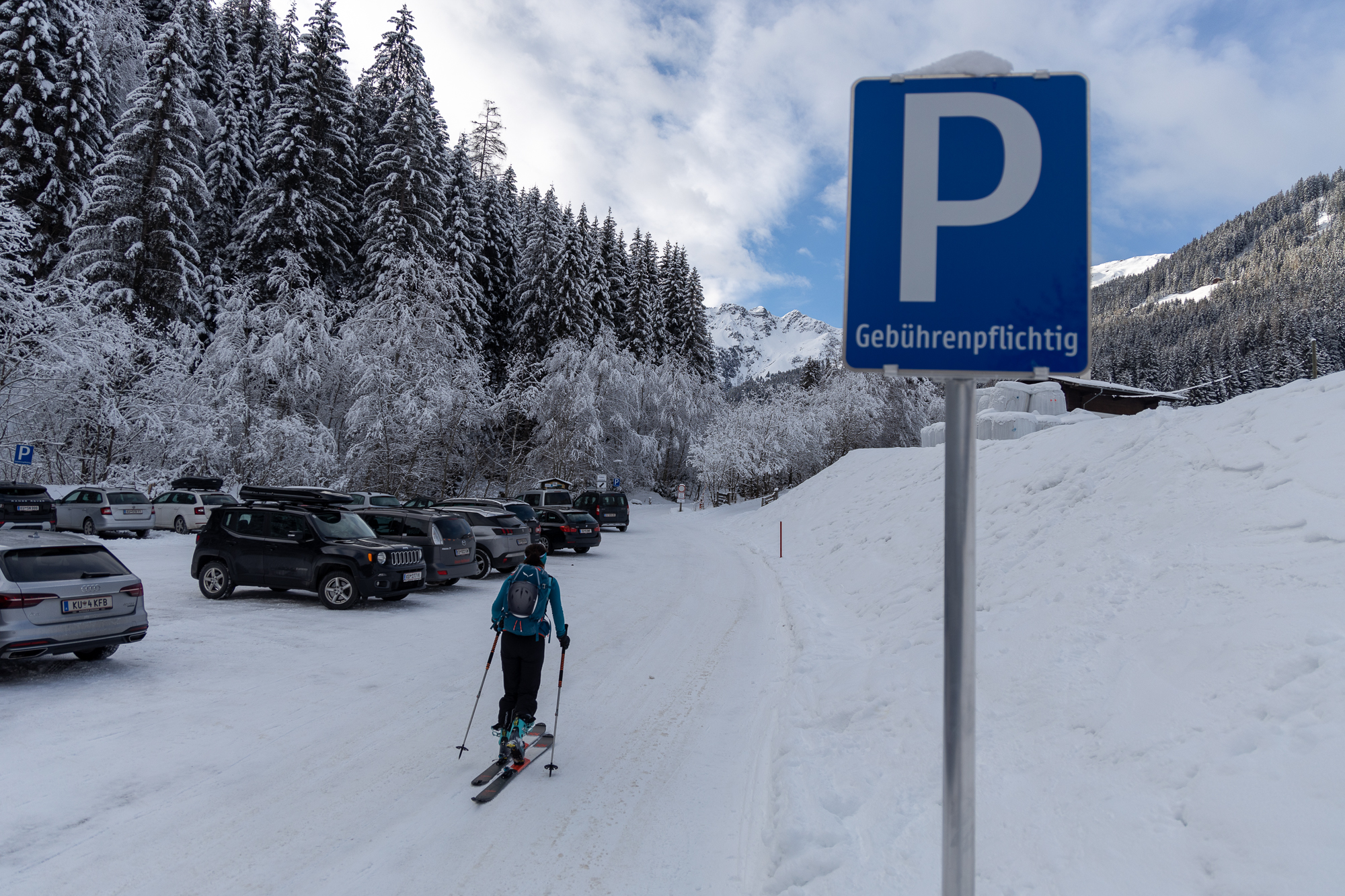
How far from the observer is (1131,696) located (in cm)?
472

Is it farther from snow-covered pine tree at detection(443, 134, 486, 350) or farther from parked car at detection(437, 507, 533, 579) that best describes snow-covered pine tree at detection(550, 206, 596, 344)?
parked car at detection(437, 507, 533, 579)

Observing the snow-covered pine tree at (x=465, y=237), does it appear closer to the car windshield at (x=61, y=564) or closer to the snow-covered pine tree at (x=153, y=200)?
the snow-covered pine tree at (x=153, y=200)

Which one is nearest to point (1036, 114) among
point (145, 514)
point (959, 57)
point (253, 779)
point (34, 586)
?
point (959, 57)

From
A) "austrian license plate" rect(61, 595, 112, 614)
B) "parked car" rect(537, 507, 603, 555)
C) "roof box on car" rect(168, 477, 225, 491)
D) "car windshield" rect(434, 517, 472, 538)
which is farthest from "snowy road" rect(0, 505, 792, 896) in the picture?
"roof box on car" rect(168, 477, 225, 491)

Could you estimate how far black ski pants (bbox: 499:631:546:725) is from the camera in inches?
224

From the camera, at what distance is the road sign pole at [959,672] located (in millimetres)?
1814

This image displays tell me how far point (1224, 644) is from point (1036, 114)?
4.36m

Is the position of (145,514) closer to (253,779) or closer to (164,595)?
(164,595)

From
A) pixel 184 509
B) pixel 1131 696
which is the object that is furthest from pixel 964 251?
pixel 184 509

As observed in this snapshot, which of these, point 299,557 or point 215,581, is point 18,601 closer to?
point 299,557

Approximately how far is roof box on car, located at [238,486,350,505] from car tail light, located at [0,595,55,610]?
597cm

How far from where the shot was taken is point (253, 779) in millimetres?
5211

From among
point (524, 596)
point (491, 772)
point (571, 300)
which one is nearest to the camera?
point (491, 772)

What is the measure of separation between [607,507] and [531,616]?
26.4 meters
